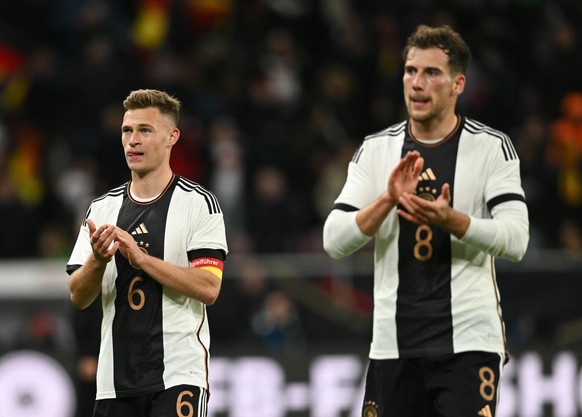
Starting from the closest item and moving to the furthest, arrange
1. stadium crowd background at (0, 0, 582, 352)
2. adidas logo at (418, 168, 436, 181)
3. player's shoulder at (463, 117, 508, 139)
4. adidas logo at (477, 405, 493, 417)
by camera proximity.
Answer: adidas logo at (477, 405, 493, 417) < adidas logo at (418, 168, 436, 181) < player's shoulder at (463, 117, 508, 139) < stadium crowd background at (0, 0, 582, 352)

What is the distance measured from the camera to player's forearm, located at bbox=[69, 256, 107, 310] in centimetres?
531

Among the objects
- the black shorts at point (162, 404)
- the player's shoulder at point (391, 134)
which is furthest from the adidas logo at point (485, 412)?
the player's shoulder at point (391, 134)

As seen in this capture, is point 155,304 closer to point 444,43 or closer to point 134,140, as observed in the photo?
point 134,140

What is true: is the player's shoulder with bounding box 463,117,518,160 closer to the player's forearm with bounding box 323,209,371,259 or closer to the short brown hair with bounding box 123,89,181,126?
the player's forearm with bounding box 323,209,371,259

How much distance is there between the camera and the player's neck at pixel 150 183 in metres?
5.61

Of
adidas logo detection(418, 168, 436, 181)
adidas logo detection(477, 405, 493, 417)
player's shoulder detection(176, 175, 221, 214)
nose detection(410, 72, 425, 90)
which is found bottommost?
adidas logo detection(477, 405, 493, 417)

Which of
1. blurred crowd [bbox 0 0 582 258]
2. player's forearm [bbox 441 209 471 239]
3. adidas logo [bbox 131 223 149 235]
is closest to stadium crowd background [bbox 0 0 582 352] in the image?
blurred crowd [bbox 0 0 582 258]

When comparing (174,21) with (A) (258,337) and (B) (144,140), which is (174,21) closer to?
(A) (258,337)

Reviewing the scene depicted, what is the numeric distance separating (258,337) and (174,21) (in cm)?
520

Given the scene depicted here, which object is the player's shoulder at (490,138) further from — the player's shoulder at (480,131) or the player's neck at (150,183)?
the player's neck at (150,183)

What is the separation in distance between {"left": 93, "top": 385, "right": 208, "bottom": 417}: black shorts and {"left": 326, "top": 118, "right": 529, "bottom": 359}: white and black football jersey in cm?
93

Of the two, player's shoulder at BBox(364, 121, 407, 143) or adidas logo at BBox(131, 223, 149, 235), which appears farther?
player's shoulder at BBox(364, 121, 407, 143)

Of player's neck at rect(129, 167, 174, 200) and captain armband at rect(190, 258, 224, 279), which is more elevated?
player's neck at rect(129, 167, 174, 200)

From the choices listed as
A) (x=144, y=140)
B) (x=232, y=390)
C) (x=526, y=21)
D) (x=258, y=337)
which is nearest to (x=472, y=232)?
(x=144, y=140)
